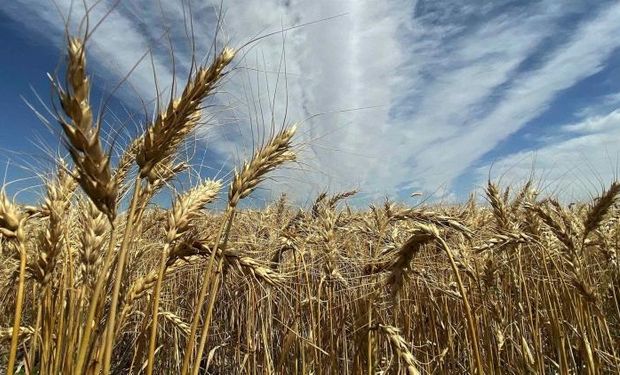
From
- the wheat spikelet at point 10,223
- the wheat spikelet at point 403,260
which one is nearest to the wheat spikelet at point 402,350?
the wheat spikelet at point 403,260

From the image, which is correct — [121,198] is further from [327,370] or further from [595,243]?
[595,243]

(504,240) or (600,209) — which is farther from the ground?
(600,209)

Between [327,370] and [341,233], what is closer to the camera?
[327,370]

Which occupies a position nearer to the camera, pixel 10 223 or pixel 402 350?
pixel 10 223

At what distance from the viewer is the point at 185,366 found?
5.08 ft

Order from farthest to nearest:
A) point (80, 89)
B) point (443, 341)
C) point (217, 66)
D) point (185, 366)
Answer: point (443, 341) < point (217, 66) < point (185, 366) < point (80, 89)

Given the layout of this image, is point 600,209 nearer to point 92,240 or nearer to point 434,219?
point 434,219

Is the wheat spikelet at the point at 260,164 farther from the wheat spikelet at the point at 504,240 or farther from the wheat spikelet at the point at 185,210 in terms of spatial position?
the wheat spikelet at the point at 504,240

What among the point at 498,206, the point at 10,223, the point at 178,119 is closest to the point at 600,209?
the point at 498,206

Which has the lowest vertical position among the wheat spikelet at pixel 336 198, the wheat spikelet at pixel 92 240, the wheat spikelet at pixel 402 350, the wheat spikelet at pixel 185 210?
the wheat spikelet at pixel 402 350

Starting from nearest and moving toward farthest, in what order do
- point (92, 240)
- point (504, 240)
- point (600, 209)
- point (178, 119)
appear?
1. point (178, 119)
2. point (92, 240)
3. point (504, 240)
4. point (600, 209)

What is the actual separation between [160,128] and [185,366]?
882 millimetres

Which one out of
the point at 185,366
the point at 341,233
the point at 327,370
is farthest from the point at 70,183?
the point at 341,233

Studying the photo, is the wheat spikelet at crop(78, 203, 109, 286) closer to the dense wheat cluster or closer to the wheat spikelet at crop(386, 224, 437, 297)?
the dense wheat cluster
